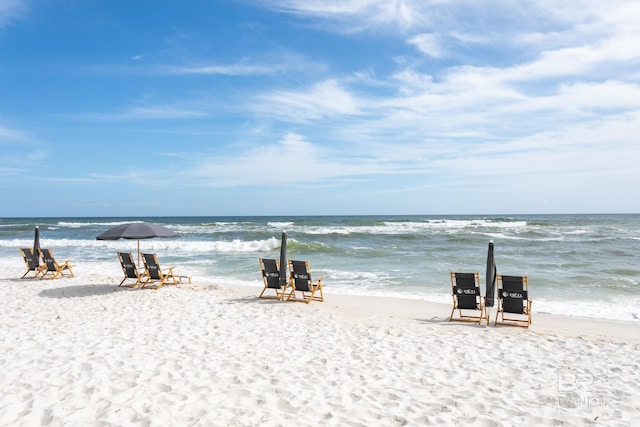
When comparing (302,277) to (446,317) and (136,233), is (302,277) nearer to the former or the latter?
(446,317)

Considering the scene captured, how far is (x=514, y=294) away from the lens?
23.3ft

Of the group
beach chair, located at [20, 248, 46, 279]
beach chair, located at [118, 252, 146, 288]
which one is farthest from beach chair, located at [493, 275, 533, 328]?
beach chair, located at [20, 248, 46, 279]

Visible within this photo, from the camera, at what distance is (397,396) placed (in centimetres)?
393

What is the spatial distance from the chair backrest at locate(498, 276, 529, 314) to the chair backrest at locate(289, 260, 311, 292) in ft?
11.8

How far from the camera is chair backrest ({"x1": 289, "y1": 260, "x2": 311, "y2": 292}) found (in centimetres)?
889

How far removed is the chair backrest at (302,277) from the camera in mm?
8891

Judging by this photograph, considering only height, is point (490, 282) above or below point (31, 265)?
above

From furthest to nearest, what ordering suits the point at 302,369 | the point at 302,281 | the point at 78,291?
the point at 78,291
the point at 302,281
the point at 302,369

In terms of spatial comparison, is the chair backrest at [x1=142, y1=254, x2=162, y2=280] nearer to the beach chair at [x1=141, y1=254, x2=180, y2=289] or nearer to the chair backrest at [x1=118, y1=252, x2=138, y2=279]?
the beach chair at [x1=141, y1=254, x2=180, y2=289]

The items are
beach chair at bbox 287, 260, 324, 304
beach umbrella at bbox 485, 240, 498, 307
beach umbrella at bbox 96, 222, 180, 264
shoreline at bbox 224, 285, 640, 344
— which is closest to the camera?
shoreline at bbox 224, 285, 640, 344

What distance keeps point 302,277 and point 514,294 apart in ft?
12.9

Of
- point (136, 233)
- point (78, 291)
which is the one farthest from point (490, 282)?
point (78, 291)

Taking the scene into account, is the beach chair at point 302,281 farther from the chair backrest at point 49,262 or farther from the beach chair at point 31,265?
the beach chair at point 31,265

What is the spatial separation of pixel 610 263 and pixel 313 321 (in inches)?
535
